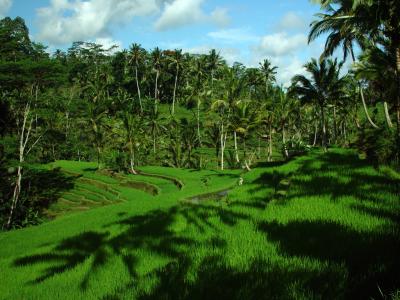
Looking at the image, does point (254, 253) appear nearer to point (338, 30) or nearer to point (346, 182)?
point (346, 182)

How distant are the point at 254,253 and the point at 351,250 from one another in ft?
3.69

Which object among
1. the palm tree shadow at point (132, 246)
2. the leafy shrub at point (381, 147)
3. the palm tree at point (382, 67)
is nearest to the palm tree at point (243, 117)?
the palm tree at point (382, 67)

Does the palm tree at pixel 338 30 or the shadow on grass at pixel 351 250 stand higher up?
the palm tree at pixel 338 30

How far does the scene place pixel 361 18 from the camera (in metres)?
14.4

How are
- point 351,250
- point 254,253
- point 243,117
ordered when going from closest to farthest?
1. point 351,250
2. point 254,253
3. point 243,117

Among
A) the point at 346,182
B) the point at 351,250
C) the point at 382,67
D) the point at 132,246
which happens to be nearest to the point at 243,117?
the point at 382,67

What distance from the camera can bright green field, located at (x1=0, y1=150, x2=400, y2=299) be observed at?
3865 millimetres

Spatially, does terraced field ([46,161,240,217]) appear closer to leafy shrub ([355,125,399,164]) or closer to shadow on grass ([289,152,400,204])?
leafy shrub ([355,125,399,164])

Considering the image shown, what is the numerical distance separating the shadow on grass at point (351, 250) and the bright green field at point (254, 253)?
0.01 metres

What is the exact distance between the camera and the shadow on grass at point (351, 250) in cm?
375

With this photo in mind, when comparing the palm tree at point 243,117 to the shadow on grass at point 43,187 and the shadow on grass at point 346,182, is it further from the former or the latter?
the shadow on grass at point 346,182

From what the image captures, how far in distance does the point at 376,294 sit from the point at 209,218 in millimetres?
4097

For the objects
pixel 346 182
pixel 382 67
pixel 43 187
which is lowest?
pixel 43 187

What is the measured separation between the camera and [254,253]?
4805 mm
